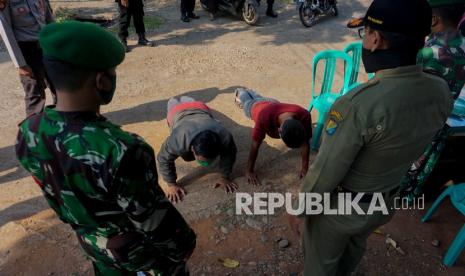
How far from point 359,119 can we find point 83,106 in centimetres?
110

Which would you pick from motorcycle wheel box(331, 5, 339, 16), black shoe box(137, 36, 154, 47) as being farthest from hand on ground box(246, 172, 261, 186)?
motorcycle wheel box(331, 5, 339, 16)

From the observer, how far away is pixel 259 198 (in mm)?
3514

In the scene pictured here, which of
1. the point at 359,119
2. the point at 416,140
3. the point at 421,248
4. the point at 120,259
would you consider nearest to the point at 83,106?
the point at 120,259

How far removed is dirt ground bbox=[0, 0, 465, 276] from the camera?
2.88 meters

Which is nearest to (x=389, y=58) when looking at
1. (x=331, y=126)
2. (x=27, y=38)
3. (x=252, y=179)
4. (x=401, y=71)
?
(x=401, y=71)

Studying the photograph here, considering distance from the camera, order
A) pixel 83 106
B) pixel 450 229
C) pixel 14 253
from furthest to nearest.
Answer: pixel 450 229 < pixel 14 253 < pixel 83 106

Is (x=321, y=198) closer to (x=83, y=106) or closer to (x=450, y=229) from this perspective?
(x=83, y=106)

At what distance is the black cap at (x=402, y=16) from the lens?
54.7 inches

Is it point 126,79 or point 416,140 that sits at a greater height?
point 416,140

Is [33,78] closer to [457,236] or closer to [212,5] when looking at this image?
[457,236]

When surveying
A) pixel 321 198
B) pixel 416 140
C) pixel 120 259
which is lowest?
pixel 120 259

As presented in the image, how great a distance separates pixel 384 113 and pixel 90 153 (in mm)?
1166

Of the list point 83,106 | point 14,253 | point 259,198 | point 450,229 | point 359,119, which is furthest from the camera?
point 259,198

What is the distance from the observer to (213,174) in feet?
12.6
